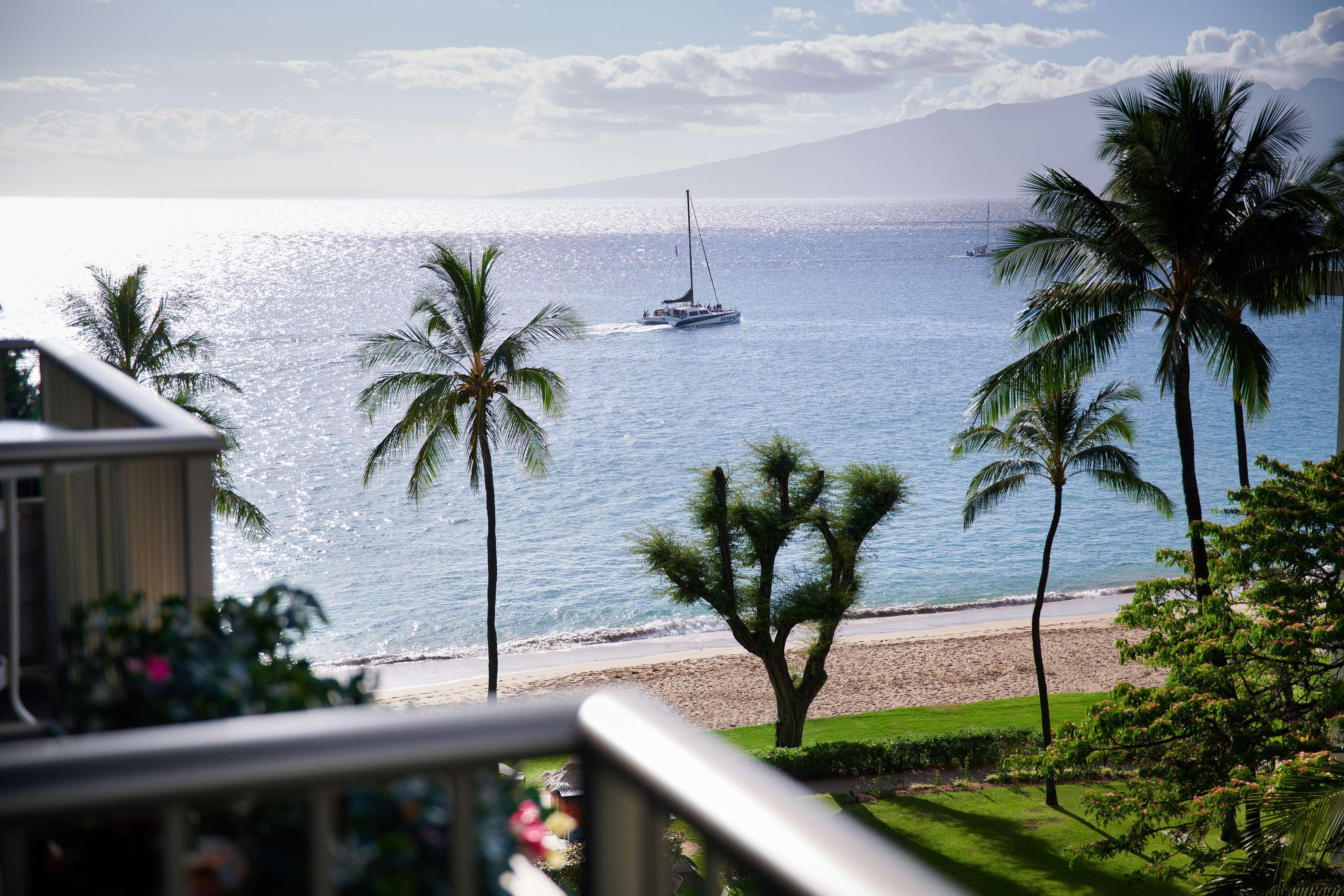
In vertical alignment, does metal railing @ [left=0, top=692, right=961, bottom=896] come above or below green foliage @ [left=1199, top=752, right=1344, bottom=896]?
above

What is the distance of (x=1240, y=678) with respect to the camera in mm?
9227

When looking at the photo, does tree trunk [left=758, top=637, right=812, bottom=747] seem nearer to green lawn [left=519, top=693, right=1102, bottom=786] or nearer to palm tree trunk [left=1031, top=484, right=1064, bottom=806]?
green lawn [left=519, top=693, right=1102, bottom=786]

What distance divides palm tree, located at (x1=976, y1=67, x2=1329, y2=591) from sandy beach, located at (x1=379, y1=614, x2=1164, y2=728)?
1053 centimetres

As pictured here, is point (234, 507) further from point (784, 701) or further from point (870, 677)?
point (870, 677)

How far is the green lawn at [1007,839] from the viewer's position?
12719 mm

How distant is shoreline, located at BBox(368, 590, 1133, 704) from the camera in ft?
78.9

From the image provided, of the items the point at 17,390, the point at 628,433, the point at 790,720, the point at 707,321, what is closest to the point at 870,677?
the point at 790,720

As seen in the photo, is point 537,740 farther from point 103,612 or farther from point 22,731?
point 22,731

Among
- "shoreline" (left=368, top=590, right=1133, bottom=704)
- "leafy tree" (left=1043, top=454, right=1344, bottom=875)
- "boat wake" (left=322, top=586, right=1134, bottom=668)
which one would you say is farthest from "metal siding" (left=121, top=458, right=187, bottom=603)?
"shoreline" (left=368, top=590, right=1133, bottom=704)

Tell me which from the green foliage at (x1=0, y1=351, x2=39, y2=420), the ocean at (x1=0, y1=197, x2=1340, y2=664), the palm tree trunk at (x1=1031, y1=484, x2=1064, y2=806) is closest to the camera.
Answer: the green foliage at (x1=0, y1=351, x2=39, y2=420)

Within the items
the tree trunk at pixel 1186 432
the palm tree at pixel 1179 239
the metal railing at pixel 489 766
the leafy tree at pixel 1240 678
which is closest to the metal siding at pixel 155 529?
the metal railing at pixel 489 766

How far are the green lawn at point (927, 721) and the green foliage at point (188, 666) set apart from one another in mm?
18118

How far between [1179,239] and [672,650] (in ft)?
57.2

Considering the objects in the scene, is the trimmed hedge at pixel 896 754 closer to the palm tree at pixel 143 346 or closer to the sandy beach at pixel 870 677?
the sandy beach at pixel 870 677
